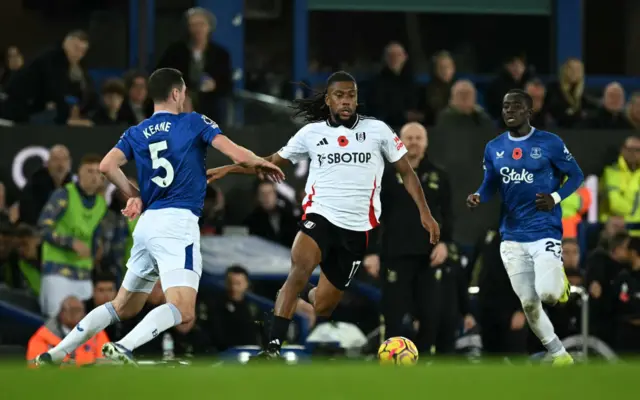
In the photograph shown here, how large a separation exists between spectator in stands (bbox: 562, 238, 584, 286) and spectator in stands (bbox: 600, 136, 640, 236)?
1.12m

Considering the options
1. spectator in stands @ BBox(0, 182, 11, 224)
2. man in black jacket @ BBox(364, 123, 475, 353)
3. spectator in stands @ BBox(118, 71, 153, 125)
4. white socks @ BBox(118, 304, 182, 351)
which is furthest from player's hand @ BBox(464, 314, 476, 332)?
white socks @ BBox(118, 304, 182, 351)

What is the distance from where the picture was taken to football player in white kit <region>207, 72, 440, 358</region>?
12.1 meters

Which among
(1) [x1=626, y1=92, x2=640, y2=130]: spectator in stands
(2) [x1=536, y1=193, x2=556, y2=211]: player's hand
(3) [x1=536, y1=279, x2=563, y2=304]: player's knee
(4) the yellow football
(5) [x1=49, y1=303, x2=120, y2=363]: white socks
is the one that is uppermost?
(1) [x1=626, y1=92, x2=640, y2=130]: spectator in stands

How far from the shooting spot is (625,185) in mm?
17344

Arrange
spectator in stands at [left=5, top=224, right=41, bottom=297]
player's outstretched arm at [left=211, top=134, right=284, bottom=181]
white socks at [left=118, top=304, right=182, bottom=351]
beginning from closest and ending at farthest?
1. white socks at [left=118, top=304, right=182, bottom=351]
2. player's outstretched arm at [left=211, top=134, right=284, bottom=181]
3. spectator in stands at [left=5, top=224, right=41, bottom=297]

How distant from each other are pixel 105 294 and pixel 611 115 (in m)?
6.22

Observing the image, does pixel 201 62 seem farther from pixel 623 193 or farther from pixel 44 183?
pixel 623 193

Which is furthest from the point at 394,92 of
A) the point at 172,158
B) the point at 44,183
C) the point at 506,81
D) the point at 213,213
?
the point at 172,158

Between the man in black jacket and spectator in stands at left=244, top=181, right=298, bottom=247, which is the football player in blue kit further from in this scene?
spectator in stands at left=244, top=181, right=298, bottom=247

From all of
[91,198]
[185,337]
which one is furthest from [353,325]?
[91,198]

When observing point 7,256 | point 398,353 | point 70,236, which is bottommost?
point 398,353

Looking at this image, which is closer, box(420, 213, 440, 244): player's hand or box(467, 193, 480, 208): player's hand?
box(420, 213, 440, 244): player's hand

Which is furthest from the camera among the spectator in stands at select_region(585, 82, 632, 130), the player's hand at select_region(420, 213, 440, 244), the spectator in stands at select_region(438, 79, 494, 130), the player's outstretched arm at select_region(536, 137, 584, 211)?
the spectator in stands at select_region(585, 82, 632, 130)

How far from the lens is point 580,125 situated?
1786cm
